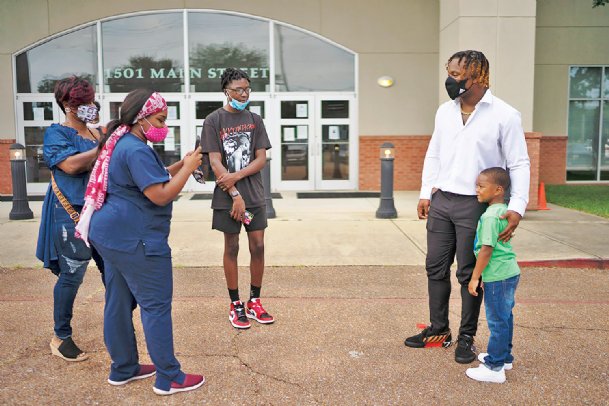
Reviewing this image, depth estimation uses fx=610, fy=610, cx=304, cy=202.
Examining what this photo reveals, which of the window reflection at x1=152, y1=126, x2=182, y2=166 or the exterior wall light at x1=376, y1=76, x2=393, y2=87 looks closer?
the exterior wall light at x1=376, y1=76, x2=393, y2=87

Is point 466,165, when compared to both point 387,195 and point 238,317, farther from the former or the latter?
point 387,195

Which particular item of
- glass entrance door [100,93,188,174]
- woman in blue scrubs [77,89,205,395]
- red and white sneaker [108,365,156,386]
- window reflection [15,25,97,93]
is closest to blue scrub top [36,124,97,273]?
woman in blue scrubs [77,89,205,395]

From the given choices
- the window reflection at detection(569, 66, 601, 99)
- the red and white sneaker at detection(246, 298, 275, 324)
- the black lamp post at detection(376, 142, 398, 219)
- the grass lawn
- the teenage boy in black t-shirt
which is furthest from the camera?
the window reflection at detection(569, 66, 601, 99)

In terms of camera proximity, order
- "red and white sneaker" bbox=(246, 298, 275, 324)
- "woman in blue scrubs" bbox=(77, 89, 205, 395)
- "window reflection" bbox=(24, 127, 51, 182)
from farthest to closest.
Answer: "window reflection" bbox=(24, 127, 51, 182) → "red and white sneaker" bbox=(246, 298, 275, 324) → "woman in blue scrubs" bbox=(77, 89, 205, 395)

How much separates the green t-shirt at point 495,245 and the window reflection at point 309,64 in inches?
475

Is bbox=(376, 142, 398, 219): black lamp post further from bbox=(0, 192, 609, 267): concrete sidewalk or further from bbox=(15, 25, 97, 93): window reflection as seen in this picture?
bbox=(15, 25, 97, 93): window reflection

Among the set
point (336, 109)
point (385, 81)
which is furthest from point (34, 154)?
point (385, 81)

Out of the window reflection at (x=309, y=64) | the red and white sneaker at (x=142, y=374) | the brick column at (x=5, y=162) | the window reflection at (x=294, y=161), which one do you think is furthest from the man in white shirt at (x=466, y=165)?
the brick column at (x=5, y=162)

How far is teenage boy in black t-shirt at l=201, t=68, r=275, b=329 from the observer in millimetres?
4781

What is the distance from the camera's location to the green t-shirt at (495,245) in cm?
371

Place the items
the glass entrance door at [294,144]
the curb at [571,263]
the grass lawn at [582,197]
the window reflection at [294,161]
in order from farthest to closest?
1. the window reflection at [294,161]
2. the glass entrance door at [294,144]
3. the grass lawn at [582,197]
4. the curb at [571,263]

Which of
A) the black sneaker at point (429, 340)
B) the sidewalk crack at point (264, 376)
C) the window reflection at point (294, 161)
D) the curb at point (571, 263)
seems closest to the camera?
the sidewalk crack at point (264, 376)

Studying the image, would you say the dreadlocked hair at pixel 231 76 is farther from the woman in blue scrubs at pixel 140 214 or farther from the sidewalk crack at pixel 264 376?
the sidewalk crack at pixel 264 376

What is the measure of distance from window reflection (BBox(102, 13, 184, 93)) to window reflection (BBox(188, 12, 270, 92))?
0.37m
